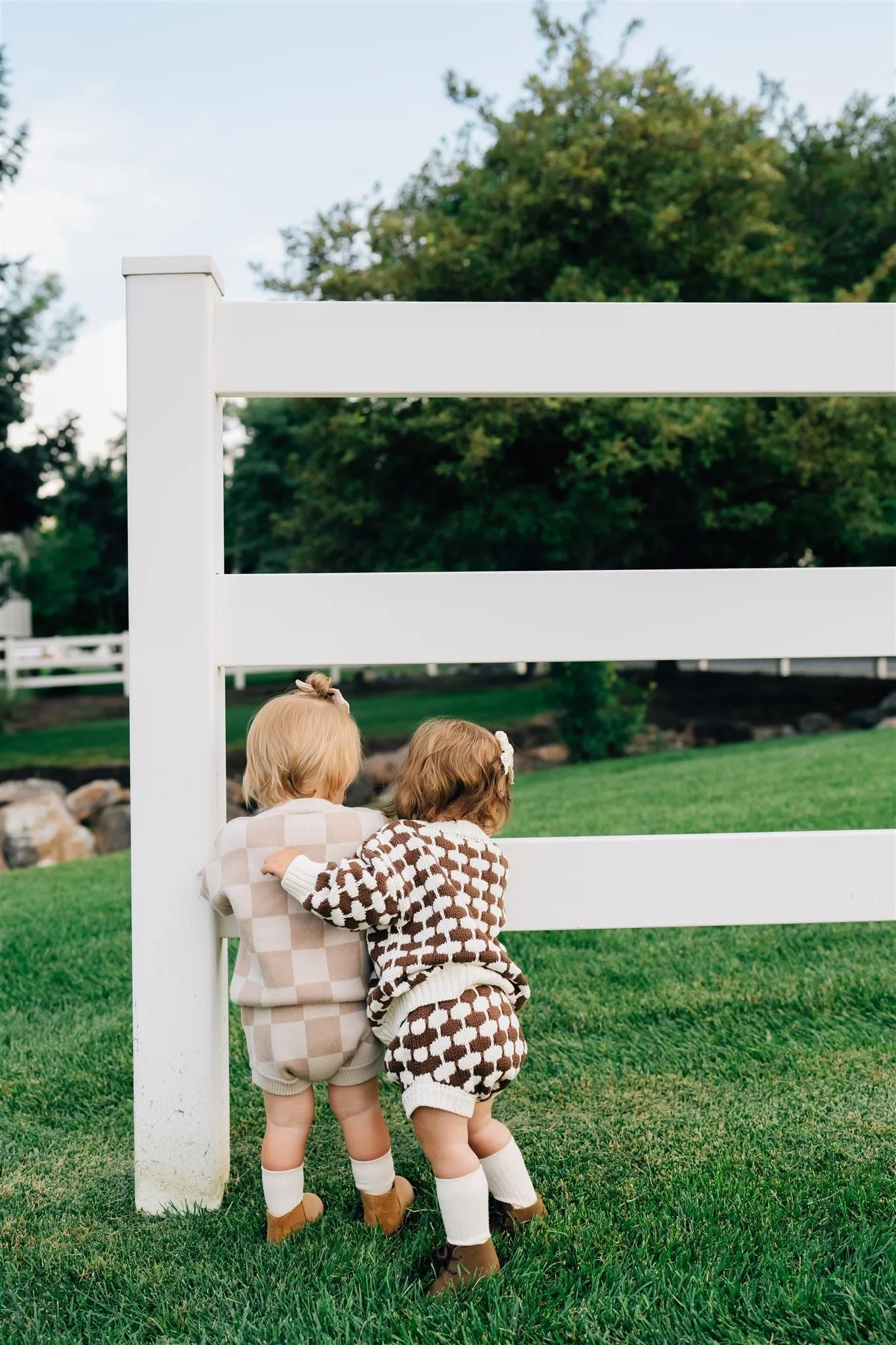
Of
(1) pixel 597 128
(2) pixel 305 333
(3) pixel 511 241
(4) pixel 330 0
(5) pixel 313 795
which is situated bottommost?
(5) pixel 313 795

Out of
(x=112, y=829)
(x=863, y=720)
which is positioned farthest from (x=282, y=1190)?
(x=863, y=720)

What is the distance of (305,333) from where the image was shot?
200cm

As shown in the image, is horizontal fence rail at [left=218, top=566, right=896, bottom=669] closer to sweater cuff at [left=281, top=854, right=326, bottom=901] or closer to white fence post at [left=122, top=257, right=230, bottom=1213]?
white fence post at [left=122, top=257, right=230, bottom=1213]

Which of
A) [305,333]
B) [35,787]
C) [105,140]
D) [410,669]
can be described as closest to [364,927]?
[305,333]

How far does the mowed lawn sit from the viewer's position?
5.39 ft

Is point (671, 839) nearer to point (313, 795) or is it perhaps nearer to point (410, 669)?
point (313, 795)

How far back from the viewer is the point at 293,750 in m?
2.04

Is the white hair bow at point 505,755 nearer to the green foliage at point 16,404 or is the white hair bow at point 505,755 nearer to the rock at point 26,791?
the rock at point 26,791

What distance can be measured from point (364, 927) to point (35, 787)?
9.61 m

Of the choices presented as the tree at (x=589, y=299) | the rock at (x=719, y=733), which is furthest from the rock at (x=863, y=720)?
the tree at (x=589, y=299)

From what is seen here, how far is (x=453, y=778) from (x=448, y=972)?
13.5 inches

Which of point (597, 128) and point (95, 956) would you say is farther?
point (597, 128)

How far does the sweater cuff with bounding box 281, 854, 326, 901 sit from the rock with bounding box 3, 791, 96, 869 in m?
7.49

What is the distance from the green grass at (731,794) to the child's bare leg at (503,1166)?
3.45 metres
